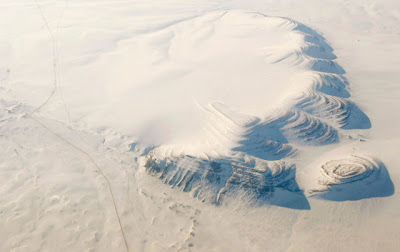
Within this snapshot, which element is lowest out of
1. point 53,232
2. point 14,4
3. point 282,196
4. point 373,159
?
point 53,232

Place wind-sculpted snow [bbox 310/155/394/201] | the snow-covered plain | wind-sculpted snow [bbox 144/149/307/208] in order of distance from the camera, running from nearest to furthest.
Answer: the snow-covered plain, wind-sculpted snow [bbox 310/155/394/201], wind-sculpted snow [bbox 144/149/307/208]

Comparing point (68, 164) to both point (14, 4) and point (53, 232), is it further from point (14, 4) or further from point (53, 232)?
point (14, 4)

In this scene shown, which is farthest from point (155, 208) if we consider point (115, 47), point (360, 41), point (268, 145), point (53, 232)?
point (360, 41)

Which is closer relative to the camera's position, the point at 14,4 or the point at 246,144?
the point at 246,144

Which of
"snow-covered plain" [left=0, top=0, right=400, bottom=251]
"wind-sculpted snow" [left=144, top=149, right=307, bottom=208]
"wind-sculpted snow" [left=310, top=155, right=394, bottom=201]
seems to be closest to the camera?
"snow-covered plain" [left=0, top=0, right=400, bottom=251]

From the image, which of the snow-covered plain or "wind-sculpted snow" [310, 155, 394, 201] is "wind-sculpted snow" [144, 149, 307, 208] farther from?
"wind-sculpted snow" [310, 155, 394, 201]

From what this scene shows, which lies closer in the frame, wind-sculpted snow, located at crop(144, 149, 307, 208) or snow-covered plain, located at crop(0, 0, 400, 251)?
snow-covered plain, located at crop(0, 0, 400, 251)

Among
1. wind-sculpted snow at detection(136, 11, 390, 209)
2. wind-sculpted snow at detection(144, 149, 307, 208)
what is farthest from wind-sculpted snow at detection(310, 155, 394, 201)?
wind-sculpted snow at detection(144, 149, 307, 208)
